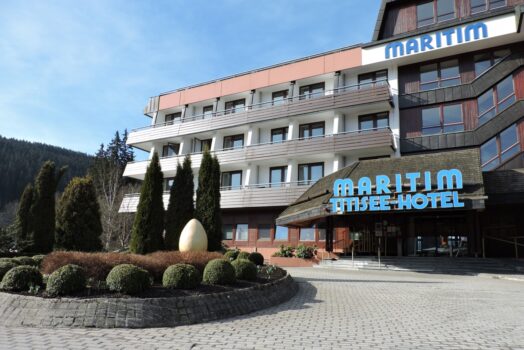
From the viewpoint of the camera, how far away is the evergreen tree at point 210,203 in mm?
17984

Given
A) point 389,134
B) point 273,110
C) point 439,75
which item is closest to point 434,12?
point 439,75

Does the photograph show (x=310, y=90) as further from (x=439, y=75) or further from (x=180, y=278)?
(x=180, y=278)

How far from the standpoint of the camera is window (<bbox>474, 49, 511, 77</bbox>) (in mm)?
26188

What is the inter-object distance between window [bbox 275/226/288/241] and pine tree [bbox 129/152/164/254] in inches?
621

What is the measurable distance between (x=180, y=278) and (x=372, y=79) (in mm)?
25889

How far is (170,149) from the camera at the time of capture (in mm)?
40875

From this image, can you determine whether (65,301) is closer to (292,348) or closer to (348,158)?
(292,348)

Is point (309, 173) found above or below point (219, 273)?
above

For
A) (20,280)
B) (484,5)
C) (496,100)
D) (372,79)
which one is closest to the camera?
(20,280)

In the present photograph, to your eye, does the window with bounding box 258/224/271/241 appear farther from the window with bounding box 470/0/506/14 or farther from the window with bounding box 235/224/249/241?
the window with bounding box 470/0/506/14

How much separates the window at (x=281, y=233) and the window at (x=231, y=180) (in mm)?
5603

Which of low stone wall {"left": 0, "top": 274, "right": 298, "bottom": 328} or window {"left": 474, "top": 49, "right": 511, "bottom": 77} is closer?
low stone wall {"left": 0, "top": 274, "right": 298, "bottom": 328}

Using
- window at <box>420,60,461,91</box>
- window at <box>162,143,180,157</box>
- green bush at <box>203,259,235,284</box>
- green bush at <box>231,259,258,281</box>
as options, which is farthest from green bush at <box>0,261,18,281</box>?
window at <box>162,143,180,157</box>

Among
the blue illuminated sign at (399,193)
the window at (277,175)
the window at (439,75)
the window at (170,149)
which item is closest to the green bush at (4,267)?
the blue illuminated sign at (399,193)
